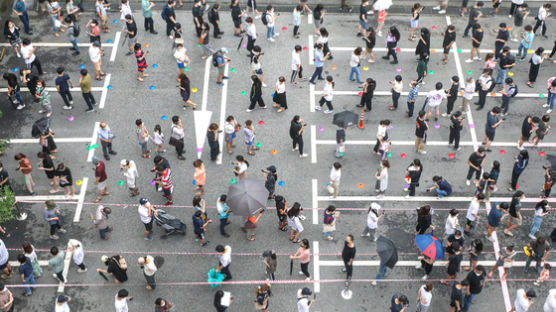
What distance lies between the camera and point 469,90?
19797mm

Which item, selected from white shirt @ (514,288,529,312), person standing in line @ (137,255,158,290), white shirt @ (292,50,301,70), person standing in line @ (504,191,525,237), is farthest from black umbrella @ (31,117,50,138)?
white shirt @ (514,288,529,312)

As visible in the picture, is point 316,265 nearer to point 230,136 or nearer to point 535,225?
point 230,136

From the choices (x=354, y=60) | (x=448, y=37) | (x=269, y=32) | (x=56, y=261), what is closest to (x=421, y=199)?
(x=354, y=60)

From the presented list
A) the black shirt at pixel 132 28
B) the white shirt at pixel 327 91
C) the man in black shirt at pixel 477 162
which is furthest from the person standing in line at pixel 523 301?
the black shirt at pixel 132 28

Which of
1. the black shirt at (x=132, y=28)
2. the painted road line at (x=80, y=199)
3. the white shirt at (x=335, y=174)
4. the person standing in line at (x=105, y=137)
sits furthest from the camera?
the black shirt at (x=132, y=28)

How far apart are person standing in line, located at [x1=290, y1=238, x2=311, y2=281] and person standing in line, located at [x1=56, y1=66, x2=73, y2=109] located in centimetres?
972

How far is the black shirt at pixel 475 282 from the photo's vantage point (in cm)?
1498

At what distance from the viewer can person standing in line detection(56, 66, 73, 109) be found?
1982 cm

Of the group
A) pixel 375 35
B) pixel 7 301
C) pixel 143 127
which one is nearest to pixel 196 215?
pixel 143 127

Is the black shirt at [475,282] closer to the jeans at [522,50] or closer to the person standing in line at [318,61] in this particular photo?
the person standing in line at [318,61]

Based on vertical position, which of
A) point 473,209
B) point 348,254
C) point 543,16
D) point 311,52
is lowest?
point 348,254

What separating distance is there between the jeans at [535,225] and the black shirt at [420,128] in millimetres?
4051

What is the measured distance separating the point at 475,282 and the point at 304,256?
4.23 m

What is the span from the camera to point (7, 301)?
14.5m
